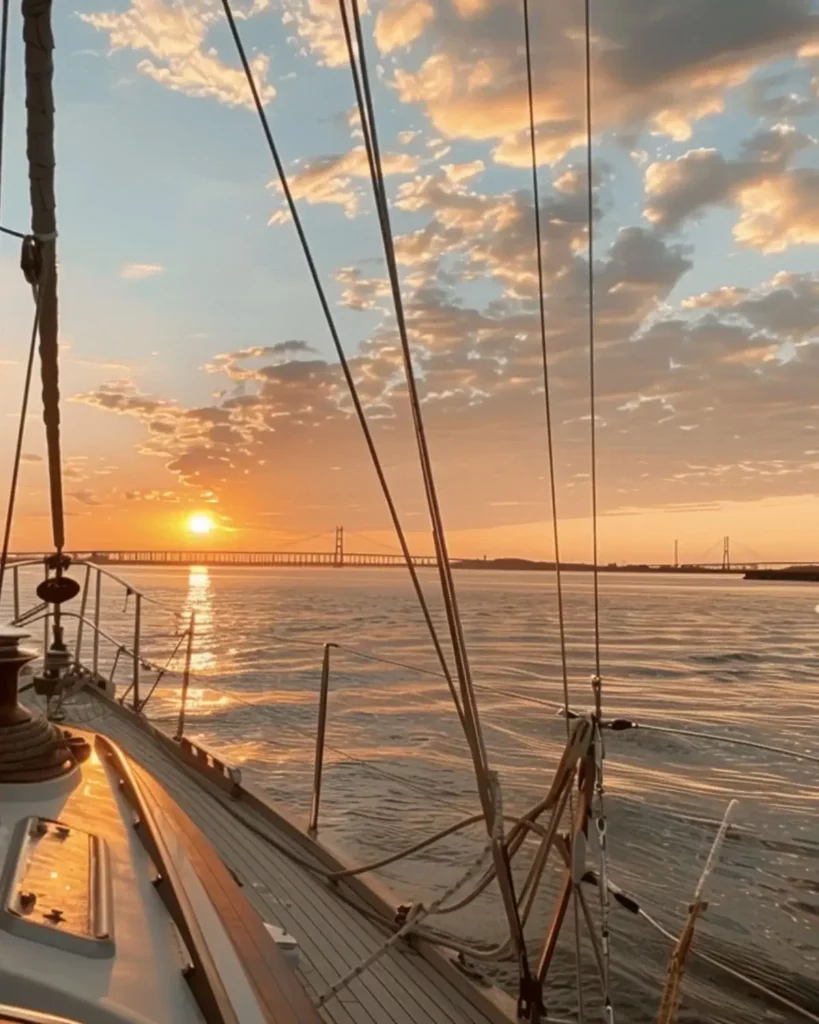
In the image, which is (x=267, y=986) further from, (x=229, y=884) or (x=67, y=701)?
(x=67, y=701)

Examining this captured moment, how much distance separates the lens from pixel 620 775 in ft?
30.0

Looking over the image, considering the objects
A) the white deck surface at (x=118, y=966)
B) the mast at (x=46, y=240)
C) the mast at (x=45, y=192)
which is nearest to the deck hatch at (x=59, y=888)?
the white deck surface at (x=118, y=966)

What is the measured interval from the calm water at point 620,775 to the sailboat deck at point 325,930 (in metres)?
0.90

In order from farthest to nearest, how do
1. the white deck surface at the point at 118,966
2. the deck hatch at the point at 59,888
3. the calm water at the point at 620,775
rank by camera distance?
the calm water at the point at 620,775 → the deck hatch at the point at 59,888 → the white deck surface at the point at 118,966

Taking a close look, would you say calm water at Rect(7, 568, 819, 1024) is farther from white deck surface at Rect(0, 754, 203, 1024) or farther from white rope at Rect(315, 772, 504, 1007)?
white deck surface at Rect(0, 754, 203, 1024)

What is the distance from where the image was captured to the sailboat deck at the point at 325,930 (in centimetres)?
278

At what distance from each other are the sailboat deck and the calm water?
90 centimetres

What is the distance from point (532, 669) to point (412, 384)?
1728 centimetres

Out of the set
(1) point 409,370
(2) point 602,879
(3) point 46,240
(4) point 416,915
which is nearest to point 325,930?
(4) point 416,915

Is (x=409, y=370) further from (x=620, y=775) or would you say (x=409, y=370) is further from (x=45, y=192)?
(x=620, y=775)

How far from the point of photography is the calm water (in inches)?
197

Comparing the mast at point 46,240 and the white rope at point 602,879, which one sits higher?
the mast at point 46,240

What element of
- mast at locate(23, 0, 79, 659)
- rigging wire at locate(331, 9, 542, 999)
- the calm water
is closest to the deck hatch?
rigging wire at locate(331, 9, 542, 999)

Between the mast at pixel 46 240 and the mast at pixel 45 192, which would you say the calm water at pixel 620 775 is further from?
the mast at pixel 45 192
